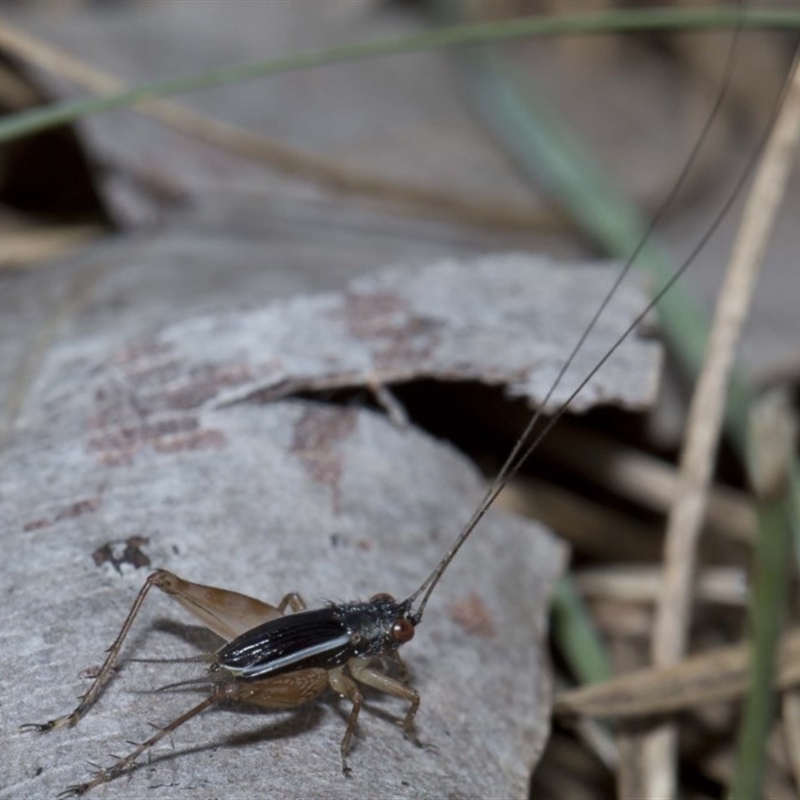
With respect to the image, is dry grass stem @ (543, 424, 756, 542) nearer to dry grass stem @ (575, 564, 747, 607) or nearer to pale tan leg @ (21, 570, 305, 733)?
dry grass stem @ (575, 564, 747, 607)

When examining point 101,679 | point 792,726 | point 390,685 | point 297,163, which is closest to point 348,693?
point 390,685

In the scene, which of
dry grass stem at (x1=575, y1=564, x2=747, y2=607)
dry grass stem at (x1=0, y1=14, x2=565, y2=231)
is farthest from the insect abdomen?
dry grass stem at (x1=0, y1=14, x2=565, y2=231)

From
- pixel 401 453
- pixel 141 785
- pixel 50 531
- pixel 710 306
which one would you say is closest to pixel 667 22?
pixel 710 306

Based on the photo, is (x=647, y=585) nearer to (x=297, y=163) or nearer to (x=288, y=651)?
(x=288, y=651)

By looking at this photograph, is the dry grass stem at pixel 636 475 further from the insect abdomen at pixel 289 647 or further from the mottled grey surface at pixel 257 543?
the insect abdomen at pixel 289 647

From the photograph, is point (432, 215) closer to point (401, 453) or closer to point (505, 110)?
point (505, 110)

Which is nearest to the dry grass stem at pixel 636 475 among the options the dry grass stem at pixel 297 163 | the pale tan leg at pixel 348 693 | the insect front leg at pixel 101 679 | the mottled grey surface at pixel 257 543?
the mottled grey surface at pixel 257 543

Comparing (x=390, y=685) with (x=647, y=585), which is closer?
(x=390, y=685)
